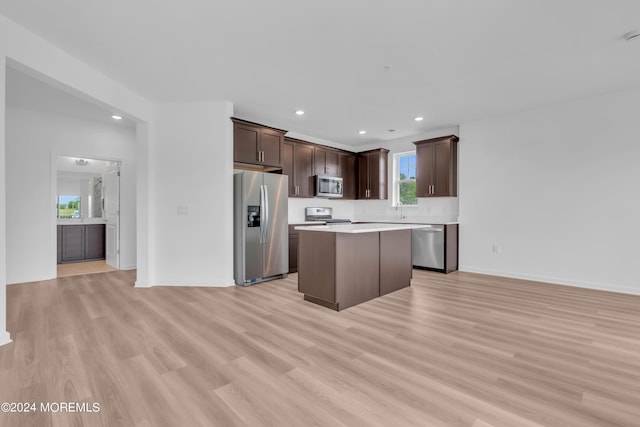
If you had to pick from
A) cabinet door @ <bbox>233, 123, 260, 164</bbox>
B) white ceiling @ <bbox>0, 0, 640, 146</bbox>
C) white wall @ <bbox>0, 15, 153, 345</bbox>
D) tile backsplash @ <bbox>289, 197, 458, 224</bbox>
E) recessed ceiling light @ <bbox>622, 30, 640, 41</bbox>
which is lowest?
tile backsplash @ <bbox>289, 197, 458, 224</bbox>

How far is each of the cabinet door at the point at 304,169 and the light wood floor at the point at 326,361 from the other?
2746 mm

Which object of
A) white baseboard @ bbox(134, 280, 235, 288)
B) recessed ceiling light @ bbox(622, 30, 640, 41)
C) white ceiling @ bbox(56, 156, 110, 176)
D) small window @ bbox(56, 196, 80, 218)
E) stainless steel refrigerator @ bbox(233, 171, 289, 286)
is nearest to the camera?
recessed ceiling light @ bbox(622, 30, 640, 41)

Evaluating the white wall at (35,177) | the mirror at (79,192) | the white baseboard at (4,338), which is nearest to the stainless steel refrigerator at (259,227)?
the white baseboard at (4,338)

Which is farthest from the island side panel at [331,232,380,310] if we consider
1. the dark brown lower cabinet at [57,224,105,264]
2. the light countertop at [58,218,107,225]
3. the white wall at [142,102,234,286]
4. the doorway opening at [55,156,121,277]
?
the dark brown lower cabinet at [57,224,105,264]

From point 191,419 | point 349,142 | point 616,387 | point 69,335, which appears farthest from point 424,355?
point 349,142

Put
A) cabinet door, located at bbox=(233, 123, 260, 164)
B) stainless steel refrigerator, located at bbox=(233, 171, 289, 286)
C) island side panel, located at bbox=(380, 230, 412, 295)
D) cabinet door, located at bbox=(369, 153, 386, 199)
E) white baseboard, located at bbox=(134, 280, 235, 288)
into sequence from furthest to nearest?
cabinet door, located at bbox=(369, 153, 386, 199), cabinet door, located at bbox=(233, 123, 260, 164), stainless steel refrigerator, located at bbox=(233, 171, 289, 286), white baseboard, located at bbox=(134, 280, 235, 288), island side panel, located at bbox=(380, 230, 412, 295)

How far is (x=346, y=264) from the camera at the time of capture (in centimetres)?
327

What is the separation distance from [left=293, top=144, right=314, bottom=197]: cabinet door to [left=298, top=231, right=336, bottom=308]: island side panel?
2.33 metres

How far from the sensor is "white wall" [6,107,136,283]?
14.4 ft

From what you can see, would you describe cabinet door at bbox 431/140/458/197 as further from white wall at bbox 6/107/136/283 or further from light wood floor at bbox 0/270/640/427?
white wall at bbox 6/107/136/283

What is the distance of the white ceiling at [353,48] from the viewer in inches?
90.4

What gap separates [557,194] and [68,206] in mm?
11267

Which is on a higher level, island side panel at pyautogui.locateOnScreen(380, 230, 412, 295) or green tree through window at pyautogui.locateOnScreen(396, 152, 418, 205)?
green tree through window at pyautogui.locateOnScreen(396, 152, 418, 205)

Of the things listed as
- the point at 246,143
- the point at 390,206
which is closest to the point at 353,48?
the point at 246,143
